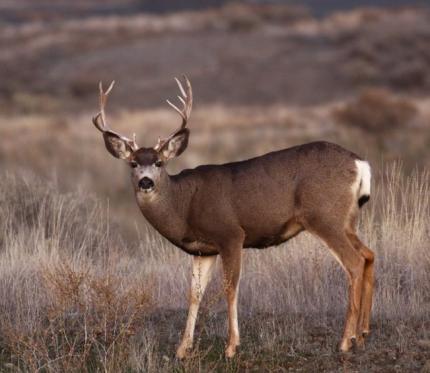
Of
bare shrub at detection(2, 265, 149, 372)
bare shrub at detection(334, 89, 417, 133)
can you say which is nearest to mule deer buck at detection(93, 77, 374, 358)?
bare shrub at detection(2, 265, 149, 372)

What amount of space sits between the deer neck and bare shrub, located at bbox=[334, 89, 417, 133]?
21.2 meters

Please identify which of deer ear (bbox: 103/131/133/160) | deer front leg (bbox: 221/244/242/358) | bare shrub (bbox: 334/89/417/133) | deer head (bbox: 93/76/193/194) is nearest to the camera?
deer front leg (bbox: 221/244/242/358)

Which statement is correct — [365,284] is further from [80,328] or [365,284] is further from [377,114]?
[377,114]

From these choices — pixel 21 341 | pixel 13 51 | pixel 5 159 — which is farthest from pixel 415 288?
pixel 13 51

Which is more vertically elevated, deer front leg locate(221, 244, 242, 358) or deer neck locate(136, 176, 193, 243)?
deer neck locate(136, 176, 193, 243)

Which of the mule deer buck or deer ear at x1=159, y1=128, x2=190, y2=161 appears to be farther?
deer ear at x1=159, y1=128, x2=190, y2=161

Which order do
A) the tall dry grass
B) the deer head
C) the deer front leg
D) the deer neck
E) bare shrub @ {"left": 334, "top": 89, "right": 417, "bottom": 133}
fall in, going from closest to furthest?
the tall dry grass → the deer front leg → the deer head → the deer neck → bare shrub @ {"left": 334, "top": 89, "right": 417, "bottom": 133}

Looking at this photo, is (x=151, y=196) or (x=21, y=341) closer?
(x=21, y=341)

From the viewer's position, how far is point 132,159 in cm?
898

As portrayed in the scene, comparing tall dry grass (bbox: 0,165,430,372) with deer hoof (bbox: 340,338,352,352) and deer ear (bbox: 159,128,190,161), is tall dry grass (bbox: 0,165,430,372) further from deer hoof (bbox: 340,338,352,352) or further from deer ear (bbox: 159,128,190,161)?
deer ear (bbox: 159,128,190,161)

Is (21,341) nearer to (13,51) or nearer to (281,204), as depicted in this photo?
(281,204)

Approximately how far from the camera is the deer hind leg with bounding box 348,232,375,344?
880 centimetres

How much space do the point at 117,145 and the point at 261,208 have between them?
1.33 m

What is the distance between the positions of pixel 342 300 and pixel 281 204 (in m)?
1.90
